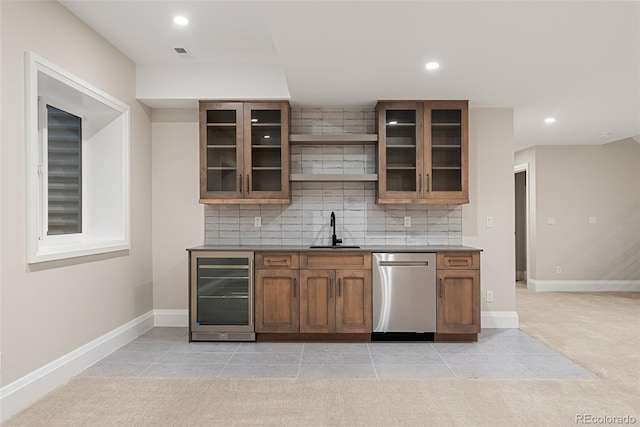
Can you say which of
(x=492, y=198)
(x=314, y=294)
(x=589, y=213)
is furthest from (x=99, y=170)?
(x=589, y=213)

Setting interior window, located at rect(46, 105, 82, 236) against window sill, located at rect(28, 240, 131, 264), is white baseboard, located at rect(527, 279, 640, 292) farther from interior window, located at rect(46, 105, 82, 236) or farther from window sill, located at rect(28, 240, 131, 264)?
interior window, located at rect(46, 105, 82, 236)

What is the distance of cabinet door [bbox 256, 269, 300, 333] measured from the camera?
13.0ft

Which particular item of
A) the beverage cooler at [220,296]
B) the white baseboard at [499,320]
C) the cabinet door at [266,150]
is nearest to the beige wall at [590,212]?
the white baseboard at [499,320]

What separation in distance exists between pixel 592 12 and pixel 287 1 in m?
1.78

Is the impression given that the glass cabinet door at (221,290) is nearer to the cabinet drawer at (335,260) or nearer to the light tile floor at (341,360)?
the light tile floor at (341,360)

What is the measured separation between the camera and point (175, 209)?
15.0 ft

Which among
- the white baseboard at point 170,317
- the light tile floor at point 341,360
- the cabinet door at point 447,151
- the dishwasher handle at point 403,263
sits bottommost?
the light tile floor at point 341,360

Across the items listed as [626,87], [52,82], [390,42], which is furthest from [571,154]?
[52,82]

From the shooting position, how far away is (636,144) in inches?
269

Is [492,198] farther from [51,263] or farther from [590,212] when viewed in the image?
[51,263]

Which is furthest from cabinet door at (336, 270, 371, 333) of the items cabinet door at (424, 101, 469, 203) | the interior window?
the interior window

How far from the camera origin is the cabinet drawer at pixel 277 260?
3963 mm

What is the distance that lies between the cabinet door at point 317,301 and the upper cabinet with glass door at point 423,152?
984mm

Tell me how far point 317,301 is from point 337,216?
102cm
